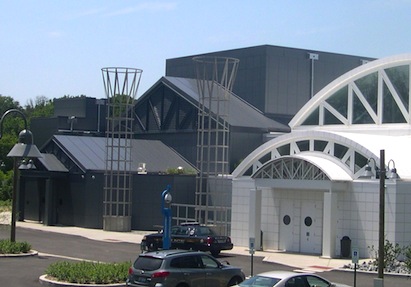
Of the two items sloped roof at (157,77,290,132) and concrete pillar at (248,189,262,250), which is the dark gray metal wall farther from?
concrete pillar at (248,189,262,250)

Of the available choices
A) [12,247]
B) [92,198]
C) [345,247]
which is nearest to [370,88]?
[345,247]

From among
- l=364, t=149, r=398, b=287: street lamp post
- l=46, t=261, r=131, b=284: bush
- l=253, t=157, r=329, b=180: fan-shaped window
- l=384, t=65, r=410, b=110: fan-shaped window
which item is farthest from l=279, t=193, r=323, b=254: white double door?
l=46, t=261, r=131, b=284: bush

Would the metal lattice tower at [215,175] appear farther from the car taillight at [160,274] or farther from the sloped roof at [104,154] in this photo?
the car taillight at [160,274]

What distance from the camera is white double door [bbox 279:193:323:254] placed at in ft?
128

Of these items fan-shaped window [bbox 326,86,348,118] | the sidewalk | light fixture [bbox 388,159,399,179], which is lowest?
the sidewalk

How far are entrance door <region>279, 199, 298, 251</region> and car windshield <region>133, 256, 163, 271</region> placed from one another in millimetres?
17927

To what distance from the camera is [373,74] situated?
43.5 m

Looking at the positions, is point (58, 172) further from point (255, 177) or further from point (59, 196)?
point (255, 177)

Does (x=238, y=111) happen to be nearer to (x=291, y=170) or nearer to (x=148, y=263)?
(x=291, y=170)

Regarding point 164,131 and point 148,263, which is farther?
point 164,131

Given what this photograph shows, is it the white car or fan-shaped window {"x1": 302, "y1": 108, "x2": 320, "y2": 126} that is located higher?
fan-shaped window {"x1": 302, "y1": 108, "x2": 320, "y2": 126}

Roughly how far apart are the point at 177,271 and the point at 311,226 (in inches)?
692

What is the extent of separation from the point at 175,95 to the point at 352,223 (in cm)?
2400

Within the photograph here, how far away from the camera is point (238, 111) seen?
58.6 metres
